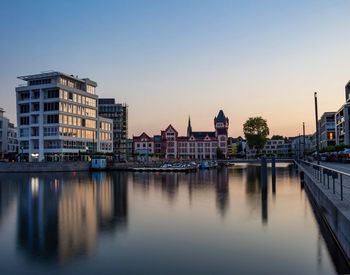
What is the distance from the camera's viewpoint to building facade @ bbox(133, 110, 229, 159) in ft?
595

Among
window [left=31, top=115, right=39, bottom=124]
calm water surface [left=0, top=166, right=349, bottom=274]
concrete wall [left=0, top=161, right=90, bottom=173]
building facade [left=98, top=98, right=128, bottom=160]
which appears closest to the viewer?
calm water surface [left=0, top=166, right=349, bottom=274]

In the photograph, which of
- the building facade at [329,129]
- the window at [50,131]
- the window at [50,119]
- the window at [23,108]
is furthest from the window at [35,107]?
the building facade at [329,129]

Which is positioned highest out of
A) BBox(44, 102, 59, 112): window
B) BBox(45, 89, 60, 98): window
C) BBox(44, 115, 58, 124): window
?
BBox(45, 89, 60, 98): window

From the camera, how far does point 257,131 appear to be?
511 feet

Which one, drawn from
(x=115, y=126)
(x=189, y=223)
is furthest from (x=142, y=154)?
(x=189, y=223)

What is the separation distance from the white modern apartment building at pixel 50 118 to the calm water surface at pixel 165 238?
7082 cm

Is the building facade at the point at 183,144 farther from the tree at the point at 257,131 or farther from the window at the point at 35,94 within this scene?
the window at the point at 35,94

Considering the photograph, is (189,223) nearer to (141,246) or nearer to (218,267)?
(141,246)

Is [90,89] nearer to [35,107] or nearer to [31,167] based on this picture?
[35,107]

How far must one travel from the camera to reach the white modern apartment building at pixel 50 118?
107m

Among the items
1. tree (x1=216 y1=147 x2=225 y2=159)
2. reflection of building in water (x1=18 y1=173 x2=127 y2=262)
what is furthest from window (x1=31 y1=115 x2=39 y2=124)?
tree (x1=216 y1=147 x2=225 y2=159)

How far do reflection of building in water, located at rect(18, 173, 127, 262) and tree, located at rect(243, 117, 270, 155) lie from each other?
117 m

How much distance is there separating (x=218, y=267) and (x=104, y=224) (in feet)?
38.3

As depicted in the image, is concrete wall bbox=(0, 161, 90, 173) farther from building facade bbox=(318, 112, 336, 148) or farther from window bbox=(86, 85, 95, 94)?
building facade bbox=(318, 112, 336, 148)
